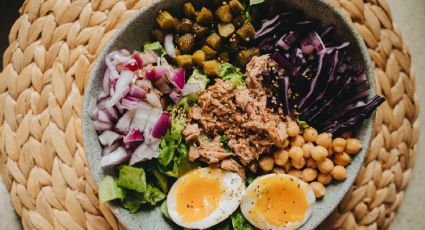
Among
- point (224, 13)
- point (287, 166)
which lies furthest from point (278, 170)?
point (224, 13)

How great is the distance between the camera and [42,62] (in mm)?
2256

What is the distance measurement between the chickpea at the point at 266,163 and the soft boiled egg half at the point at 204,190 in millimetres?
92

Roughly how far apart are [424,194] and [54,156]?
1588 mm

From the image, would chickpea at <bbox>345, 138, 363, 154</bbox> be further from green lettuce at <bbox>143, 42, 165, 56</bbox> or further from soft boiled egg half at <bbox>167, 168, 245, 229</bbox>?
green lettuce at <bbox>143, 42, 165, 56</bbox>

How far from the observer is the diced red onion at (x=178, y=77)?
2.08 m

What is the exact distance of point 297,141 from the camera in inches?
82.0

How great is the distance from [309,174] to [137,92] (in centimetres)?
69

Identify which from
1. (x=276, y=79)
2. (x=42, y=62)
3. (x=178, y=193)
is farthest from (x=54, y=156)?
(x=276, y=79)

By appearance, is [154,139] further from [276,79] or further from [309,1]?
[309,1]

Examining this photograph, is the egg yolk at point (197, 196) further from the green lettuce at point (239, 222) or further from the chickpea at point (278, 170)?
the chickpea at point (278, 170)

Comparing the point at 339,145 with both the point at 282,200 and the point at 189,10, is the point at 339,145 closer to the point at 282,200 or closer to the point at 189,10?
the point at 282,200

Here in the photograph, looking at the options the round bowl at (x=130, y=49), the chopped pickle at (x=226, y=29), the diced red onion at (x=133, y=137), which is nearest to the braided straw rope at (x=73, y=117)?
the round bowl at (x=130, y=49)

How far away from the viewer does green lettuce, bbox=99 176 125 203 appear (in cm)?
199

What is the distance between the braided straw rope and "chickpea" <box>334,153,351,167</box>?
0.20 metres
